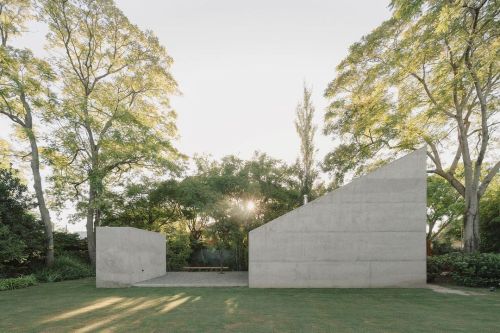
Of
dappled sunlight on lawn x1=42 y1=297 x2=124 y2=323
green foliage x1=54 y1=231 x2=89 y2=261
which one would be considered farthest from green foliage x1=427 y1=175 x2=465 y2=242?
green foliage x1=54 y1=231 x2=89 y2=261

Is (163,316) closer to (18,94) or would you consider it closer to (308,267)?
(308,267)

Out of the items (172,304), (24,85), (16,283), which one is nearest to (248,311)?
(172,304)

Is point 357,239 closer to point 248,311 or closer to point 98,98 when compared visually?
point 248,311

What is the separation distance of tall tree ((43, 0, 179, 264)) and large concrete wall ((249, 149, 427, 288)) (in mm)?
8870

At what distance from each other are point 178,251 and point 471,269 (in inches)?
529

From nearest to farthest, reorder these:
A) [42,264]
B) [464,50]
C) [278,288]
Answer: [278,288] → [464,50] → [42,264]

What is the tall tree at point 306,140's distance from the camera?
17.8 meters

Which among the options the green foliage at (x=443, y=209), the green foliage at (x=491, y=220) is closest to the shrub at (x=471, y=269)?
the green foliage at (x=491, y=220)

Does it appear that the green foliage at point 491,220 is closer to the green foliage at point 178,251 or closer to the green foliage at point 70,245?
the green foliage at point 178,251

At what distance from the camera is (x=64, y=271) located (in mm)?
13086

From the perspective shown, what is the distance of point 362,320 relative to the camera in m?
5.82

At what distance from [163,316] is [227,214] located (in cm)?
923

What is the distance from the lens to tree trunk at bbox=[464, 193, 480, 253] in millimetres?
11500

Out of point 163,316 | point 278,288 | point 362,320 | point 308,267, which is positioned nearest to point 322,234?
point 308,267
